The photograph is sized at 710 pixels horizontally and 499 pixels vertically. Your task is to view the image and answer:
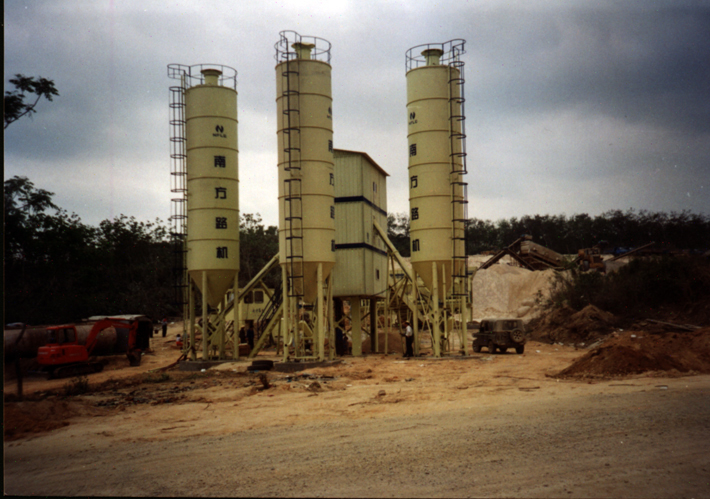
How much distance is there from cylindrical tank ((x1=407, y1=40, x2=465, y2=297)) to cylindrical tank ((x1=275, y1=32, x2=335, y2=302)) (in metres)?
4.64

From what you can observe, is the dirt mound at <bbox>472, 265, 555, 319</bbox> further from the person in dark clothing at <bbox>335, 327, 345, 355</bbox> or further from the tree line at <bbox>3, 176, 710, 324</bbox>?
the person in dark clothing at <bbox>335, 327, 345, 355</bbox>

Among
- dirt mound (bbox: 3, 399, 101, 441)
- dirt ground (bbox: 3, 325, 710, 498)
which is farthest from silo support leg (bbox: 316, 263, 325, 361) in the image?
dirt mound (bbox: 3, 399, 101, 441)

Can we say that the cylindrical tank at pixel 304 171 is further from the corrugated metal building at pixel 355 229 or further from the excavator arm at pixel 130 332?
the excavator arm at pixel 130 332

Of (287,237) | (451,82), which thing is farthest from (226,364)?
(451,82)

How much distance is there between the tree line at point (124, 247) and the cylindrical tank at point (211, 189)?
22.2 ft

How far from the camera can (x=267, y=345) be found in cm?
3900

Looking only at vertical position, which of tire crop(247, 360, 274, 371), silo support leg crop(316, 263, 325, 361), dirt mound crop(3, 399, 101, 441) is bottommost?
tire crop(247, 360, 274, 371)

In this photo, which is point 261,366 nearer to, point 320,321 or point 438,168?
point 320,321

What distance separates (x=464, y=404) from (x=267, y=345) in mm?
26924

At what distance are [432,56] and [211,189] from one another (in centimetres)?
1201

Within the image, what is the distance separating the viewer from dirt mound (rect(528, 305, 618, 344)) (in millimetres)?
33625

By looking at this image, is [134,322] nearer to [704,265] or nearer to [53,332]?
[53,332]

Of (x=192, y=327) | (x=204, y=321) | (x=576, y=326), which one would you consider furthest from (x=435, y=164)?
(x=576, y=326)

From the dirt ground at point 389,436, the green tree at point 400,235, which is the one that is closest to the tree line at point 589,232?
the green tree at point 400,235
